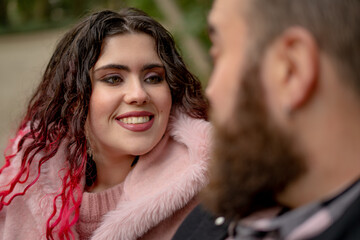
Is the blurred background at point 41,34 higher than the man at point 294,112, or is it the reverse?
the blurred background at point 41,34

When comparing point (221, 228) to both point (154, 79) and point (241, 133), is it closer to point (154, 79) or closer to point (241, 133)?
point (241, 133)

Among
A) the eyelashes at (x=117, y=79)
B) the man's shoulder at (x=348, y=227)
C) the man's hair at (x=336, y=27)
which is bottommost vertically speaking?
the man's shoulder at (x=348, y=227)

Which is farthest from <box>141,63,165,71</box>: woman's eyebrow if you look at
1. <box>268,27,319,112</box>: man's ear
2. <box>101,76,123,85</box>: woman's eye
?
<box>268,27,319,112</box>: man's ear

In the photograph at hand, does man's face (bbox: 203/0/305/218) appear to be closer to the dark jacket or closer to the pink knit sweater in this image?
the dark jacket

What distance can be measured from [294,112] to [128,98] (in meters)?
1.08

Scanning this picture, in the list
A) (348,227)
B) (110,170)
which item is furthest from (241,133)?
(110,170)

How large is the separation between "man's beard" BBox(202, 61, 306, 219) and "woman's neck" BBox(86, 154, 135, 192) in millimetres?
1067

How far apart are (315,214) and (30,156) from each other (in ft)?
5.12

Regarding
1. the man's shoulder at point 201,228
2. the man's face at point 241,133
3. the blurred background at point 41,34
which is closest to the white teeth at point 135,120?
the man's shoulder at point 201,228

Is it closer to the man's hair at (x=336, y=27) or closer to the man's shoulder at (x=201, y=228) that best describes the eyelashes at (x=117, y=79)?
the man's shoulder at (x=201, y=228)

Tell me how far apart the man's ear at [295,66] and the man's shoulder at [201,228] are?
0.56m

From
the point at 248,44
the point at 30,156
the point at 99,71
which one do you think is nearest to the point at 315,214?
the point at 248,44

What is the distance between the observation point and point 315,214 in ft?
4.04

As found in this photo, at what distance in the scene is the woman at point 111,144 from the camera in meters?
2.10
